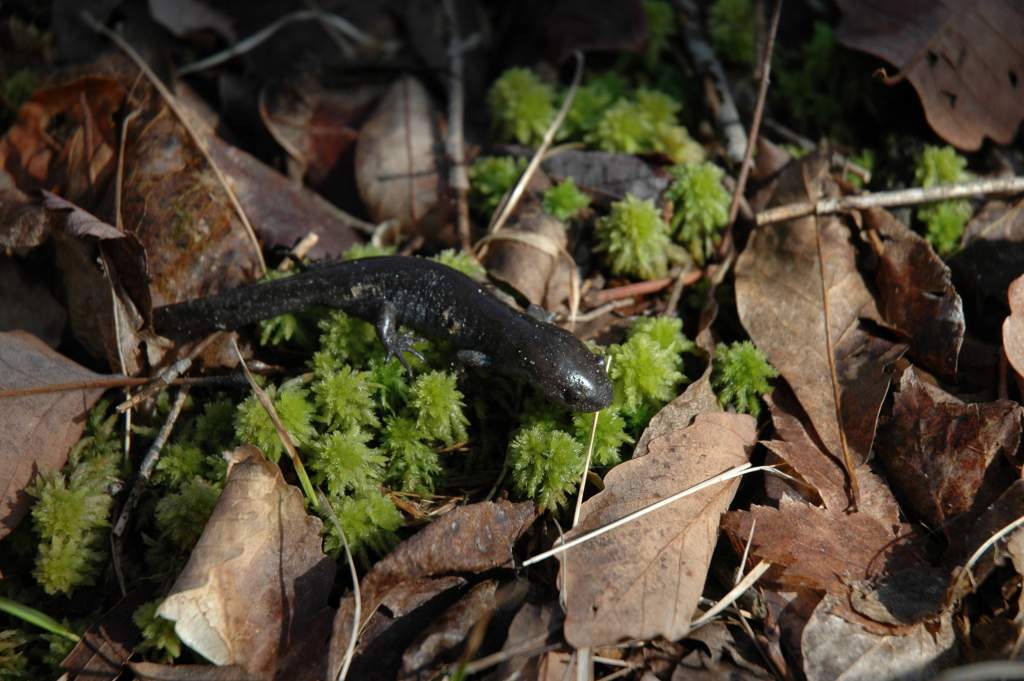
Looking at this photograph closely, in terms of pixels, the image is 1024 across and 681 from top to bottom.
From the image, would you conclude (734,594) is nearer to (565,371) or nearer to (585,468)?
(585,468)

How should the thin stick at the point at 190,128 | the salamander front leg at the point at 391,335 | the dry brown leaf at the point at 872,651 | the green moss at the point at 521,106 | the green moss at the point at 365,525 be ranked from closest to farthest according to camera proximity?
1. the dry brown leaf at the point at 872,651
2. the green moss at the point at 365,525
3. the salamander front leg at the point at 391,335
4. the thin stick at the point at 190,128
5. the green moss at the point at 521,106

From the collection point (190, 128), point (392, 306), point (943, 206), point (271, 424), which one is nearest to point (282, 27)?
point (190, 128)

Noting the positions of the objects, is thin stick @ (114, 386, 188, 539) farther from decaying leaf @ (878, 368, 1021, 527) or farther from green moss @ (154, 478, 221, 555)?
decaying leaf @ (878, 368, 1021, 527)

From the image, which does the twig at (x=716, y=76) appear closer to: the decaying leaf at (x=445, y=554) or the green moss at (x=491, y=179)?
the green moss at (x=491, y=179)

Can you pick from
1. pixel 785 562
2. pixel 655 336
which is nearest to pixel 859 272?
pixel 655 336

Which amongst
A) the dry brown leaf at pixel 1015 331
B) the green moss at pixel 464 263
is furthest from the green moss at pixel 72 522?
the dry brown leaf at pixel 1015 331

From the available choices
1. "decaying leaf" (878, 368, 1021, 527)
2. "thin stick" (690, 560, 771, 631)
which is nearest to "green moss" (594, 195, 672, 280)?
"decaying leaf" (878, 368, 1021, 527)

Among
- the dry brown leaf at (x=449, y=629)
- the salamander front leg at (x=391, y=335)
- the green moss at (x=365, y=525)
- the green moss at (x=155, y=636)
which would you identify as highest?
the salamander front leg at (x=391, y=335)
